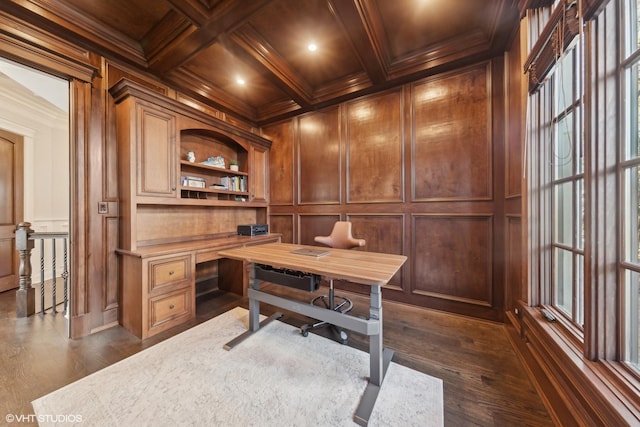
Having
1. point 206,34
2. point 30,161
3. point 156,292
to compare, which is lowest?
point 156,292

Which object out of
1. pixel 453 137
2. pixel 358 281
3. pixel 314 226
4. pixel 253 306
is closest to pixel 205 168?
pixel 314 226

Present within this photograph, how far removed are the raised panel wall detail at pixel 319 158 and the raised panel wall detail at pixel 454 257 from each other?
4.43ft

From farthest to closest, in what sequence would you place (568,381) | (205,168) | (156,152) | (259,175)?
(259,175) < (205,168) < (156,152) < (568,381)

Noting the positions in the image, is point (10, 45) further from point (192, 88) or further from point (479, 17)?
point (479, 17)

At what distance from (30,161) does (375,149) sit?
5314mm

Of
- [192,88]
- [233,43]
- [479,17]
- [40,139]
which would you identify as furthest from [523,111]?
[40,139]

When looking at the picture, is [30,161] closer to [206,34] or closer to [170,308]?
[170,308]

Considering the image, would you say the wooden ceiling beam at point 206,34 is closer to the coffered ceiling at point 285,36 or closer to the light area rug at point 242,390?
the coffered ceiling at point 285,36

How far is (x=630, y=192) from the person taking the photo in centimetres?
95

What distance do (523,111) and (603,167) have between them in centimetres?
104

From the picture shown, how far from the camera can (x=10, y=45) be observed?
1.75m

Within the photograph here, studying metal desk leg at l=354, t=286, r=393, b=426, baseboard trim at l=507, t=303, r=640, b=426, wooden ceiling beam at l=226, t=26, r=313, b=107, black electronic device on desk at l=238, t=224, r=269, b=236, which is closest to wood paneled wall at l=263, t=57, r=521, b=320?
wooden ceiling beam at l=226, t=26, r=313, b=107

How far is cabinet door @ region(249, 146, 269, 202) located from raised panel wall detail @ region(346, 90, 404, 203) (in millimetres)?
1591

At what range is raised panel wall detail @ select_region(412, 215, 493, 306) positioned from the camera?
2.39m
